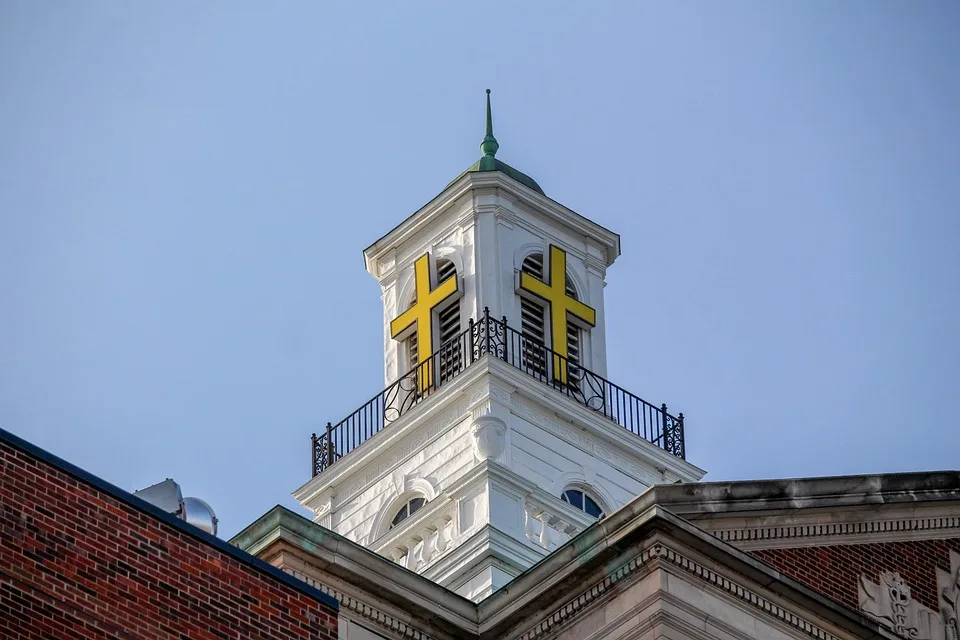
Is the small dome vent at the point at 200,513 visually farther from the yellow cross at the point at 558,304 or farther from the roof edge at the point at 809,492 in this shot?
the yellow cross at the point at 558,304

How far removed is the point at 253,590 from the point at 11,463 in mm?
2947

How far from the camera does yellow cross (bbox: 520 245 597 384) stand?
56.7 meters

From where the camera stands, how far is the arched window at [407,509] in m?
53.0

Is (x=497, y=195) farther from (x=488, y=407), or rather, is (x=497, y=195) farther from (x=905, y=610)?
(x=905, y=610)

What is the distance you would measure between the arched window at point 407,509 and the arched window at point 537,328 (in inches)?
169

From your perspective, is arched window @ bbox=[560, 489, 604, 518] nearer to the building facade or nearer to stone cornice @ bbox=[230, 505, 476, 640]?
the building facade

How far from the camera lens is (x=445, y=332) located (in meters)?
57.0

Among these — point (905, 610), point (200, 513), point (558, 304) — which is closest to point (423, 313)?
point (558, 304)

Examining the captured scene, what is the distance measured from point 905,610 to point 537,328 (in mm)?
21948

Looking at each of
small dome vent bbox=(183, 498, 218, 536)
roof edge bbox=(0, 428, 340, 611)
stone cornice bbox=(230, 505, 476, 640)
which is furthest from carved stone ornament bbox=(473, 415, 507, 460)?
roof edge bbox=(0, 428, 340, 611)

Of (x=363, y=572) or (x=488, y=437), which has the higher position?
A: (x=488, y=437)

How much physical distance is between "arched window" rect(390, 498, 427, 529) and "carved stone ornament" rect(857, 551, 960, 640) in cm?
1772

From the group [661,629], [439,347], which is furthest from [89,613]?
[439,347]

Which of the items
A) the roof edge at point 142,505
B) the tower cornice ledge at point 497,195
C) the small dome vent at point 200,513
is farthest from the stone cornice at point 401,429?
the roof edge at point 142,505
